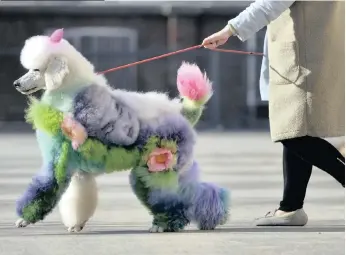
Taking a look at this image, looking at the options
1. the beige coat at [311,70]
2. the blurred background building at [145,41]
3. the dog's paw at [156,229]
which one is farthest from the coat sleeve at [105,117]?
the blurred background building at [145,41]

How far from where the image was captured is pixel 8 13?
2350 cm

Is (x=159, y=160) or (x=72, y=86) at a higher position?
(x=72, y=86)

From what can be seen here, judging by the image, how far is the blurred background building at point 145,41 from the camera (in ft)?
75.6

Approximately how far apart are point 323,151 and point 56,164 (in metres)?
1.61

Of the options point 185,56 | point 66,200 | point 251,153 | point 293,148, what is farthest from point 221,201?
point 185,56

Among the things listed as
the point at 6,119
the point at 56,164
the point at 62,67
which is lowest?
the point at 6,119

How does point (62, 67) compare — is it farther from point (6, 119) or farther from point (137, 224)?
point (6, 119)

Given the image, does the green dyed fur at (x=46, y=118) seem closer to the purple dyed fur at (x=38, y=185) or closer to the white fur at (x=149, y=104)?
the purple dyed fur at (x=38, y=185)

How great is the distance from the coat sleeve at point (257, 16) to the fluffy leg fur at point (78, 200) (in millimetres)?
1257

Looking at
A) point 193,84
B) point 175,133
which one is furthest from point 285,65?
point 175,133

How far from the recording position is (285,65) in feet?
19.2

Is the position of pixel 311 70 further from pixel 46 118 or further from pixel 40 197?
pixel 40 197

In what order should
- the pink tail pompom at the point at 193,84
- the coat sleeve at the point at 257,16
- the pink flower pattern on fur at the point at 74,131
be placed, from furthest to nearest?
1. the pink tail pompom at the point at 193,84
2. the coat sleeve at the point at 257,16
3. the pink flower pattern on fur at the point at 74,131

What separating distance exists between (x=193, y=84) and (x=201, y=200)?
72 cm
